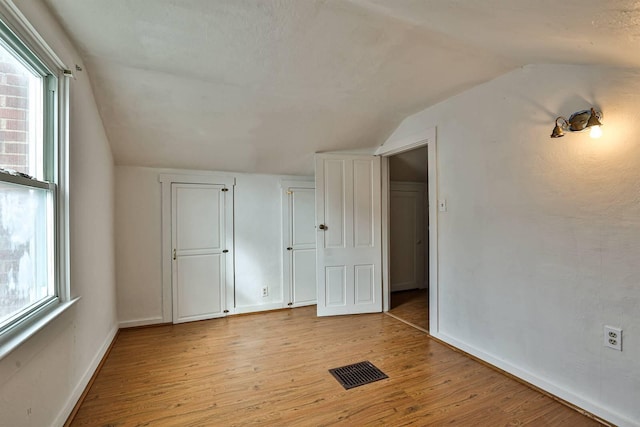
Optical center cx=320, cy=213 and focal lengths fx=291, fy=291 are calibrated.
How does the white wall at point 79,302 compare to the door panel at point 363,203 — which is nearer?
the white wall at point 79,302

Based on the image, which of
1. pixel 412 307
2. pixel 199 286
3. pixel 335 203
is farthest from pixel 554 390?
pixel 199 286

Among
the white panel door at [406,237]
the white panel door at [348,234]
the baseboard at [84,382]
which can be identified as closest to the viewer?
the baseboard at [84,382]

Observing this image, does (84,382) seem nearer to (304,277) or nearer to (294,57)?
(304,277)

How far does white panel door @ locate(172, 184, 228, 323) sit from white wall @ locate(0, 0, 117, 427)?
26.2 inches

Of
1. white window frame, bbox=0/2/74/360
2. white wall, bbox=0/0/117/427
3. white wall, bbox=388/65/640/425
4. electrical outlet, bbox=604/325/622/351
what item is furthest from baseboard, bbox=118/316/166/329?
electrical outlet, bbox=604/325/622/351

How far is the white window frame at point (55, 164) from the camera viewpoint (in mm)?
1375

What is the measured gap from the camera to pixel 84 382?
6.56ft

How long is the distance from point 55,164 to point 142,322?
2291mm

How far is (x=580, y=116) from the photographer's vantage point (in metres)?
1.80

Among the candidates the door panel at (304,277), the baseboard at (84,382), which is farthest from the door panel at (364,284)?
the baseboard at (84,382)

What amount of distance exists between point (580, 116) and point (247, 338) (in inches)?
127

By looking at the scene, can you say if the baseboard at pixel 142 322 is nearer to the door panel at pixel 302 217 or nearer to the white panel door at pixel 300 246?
the white panel door at pixel 300 246

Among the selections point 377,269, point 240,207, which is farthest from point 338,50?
point 377,269

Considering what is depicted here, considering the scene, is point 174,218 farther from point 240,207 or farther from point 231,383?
point 231,383
